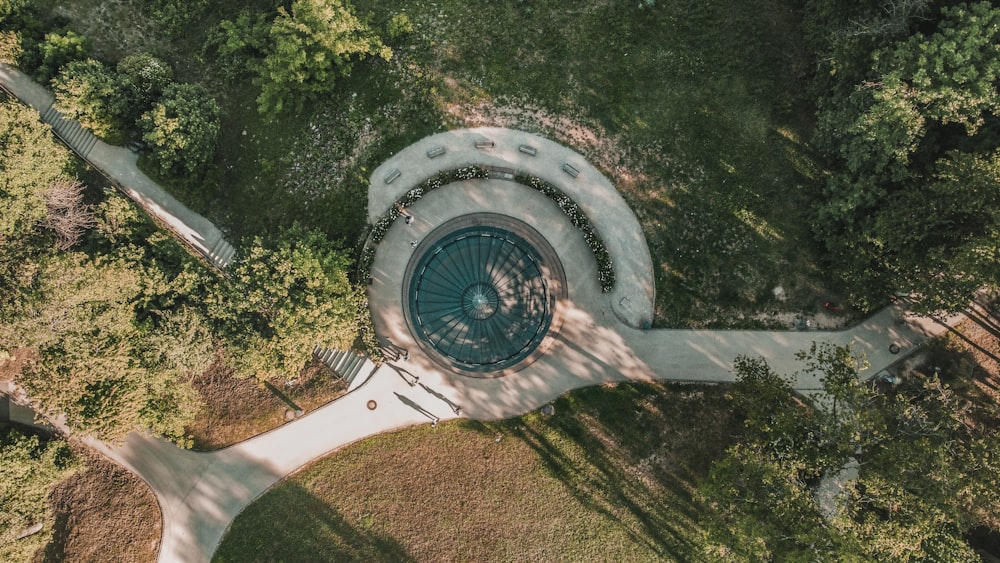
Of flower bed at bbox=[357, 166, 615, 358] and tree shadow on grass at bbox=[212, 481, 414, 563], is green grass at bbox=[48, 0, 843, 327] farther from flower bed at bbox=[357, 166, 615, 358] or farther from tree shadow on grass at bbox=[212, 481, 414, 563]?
tree shadow on grass at bbox=[212, 481, 414, 563]

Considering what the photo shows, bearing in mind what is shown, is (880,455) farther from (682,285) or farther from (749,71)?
(749,71)

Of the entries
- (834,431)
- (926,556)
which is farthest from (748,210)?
(926,556)

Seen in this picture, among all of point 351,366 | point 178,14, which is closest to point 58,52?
point 178,14

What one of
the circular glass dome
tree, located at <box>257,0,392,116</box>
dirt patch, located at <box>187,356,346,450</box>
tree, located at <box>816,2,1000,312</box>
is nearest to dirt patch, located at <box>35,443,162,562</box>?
dirt patch, located at <box>187,356,346,450</box>

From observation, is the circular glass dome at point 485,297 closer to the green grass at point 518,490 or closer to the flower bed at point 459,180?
the flower bed at point 459,180

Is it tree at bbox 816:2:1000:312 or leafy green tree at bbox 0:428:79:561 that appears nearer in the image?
tree at bbox 816:2:1000:312

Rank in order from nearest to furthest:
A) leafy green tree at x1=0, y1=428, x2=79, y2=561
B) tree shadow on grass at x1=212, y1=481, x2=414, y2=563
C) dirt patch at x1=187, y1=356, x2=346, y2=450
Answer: leafy green tree at x1=0, y1=428, x2=79, y2=561 → tree shadow on grass at x1=212, y1=481, x2=414, y2=563 → dirt patch at x1=187, y1=356, x2=346, y2=450

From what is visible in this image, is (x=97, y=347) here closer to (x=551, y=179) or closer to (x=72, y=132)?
(x=72, y=132)

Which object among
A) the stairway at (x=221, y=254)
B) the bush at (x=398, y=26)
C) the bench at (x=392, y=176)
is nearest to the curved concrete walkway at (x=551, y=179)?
the bench at (x=392, y=176)
